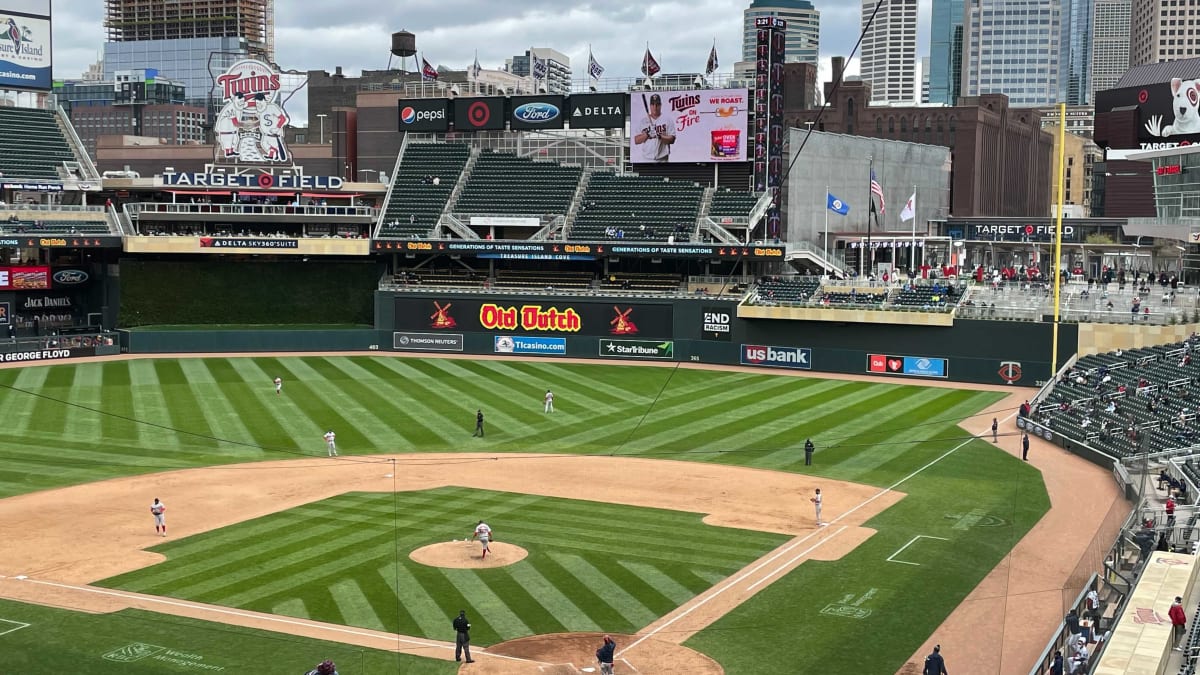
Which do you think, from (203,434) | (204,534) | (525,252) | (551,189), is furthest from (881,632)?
(551,189)

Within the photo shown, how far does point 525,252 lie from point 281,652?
46537mm

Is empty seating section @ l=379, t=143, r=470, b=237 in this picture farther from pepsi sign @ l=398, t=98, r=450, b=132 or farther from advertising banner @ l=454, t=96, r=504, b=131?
advertising banner @ l=454, t=96, r=504, b=131

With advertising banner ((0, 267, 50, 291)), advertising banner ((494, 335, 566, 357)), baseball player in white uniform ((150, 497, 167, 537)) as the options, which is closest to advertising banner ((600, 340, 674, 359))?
advertising banner ((494, 335, 566, 357))

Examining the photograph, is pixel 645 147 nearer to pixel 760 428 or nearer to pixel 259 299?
pixel 259 299

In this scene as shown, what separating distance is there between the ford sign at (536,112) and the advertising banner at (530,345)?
15604mm

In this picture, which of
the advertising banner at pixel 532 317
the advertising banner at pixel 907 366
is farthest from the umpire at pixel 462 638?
the advertising banner at pixel 532 317

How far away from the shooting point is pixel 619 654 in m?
22.0

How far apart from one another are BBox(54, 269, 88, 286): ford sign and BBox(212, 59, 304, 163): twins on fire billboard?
11162 mm

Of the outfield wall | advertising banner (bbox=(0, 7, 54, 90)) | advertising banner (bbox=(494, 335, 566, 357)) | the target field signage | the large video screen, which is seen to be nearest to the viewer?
the outfield wall

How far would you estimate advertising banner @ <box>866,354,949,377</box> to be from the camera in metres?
57.5

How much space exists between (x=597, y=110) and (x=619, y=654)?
54.9 meters

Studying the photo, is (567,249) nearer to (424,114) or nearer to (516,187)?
(516,187)

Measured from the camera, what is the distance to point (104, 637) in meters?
22.6

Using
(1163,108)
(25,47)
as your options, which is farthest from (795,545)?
(25,47)
